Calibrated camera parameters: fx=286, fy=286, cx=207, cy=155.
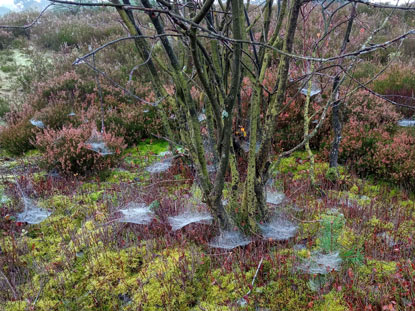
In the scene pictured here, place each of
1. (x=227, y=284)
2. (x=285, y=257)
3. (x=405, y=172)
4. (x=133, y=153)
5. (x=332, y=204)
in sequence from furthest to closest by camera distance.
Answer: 1. (x=133, y=153)
2. (x=405, y=172)
3. (x=332, y=204)
4. (x=285, y=257)
5. (x=227, y=284)

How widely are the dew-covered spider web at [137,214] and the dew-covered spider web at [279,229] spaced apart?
4.27 ft

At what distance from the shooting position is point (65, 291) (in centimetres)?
252

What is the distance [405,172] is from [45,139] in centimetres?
641

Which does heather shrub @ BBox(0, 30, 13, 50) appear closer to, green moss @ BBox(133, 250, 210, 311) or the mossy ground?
the mossy ground

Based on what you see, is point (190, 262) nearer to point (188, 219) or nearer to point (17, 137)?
point (188, 219)

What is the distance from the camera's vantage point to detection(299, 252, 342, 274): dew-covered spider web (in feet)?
7.68

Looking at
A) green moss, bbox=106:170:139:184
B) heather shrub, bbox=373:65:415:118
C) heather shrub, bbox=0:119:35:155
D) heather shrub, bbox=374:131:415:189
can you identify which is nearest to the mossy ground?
heather shrub, bbox=374:131:415:189

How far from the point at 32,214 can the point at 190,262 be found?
7.40ft

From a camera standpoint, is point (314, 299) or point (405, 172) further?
point (405, 172)

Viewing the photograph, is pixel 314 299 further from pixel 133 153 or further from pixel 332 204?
pixel 133 153

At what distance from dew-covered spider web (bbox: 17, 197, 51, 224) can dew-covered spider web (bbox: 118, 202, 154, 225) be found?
1.00m

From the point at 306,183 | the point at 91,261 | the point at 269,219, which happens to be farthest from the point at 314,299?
the point at 306,183

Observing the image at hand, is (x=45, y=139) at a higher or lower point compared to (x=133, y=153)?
higher

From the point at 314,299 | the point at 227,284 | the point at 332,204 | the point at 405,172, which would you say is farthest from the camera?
the point at 405,172
